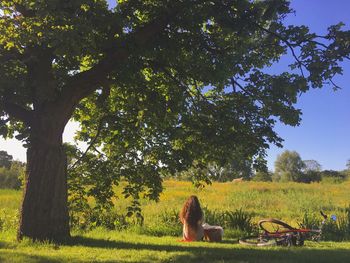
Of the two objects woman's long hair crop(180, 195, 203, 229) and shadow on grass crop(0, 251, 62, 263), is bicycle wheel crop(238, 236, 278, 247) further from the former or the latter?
shadow on grass crop(0, 251, 62, 263)

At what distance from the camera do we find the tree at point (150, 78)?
11.3 meters

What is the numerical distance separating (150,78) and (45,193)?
517cm

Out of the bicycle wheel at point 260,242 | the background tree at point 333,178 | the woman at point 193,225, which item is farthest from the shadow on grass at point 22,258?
the background tree at point 333,178

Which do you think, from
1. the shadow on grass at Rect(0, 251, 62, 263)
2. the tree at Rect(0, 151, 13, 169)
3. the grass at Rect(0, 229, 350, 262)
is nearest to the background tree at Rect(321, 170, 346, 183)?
the tree at Rect(0, 151, 13, 169)

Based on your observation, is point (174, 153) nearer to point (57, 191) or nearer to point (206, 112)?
point (206, 112)

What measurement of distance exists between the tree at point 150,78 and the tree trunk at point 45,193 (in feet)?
0.08

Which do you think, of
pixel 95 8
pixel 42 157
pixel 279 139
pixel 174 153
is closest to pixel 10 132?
pixel 42 157

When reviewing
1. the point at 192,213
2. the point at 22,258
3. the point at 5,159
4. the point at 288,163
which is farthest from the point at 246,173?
the point at 288,163

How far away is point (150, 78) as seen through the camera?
15.5 m

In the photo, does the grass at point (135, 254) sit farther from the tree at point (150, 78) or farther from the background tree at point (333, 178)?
the background tree at point (333, 178)

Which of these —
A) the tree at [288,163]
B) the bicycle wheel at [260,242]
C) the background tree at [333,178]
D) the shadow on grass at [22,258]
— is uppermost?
the tree at [288,163]

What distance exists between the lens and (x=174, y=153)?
15148mm

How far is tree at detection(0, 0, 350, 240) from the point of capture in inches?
446

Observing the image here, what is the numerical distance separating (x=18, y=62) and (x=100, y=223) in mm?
8072
